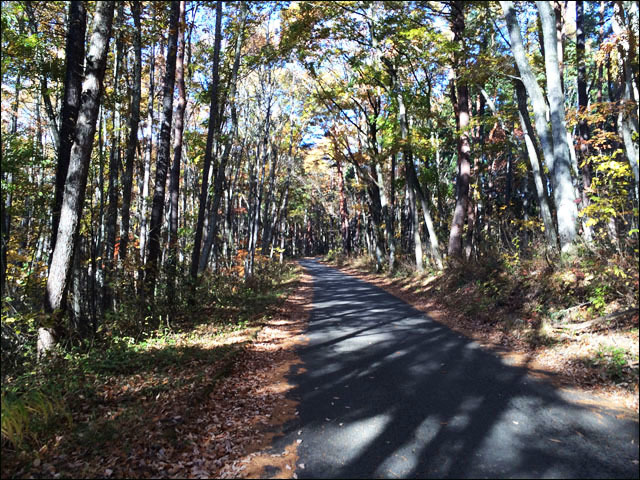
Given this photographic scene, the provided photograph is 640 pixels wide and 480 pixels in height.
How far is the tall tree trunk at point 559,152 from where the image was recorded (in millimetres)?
8016

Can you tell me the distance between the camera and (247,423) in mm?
4348

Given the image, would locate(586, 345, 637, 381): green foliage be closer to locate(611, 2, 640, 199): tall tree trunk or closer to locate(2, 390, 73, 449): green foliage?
locate(611, 2, 640, 199): tall tree trunk

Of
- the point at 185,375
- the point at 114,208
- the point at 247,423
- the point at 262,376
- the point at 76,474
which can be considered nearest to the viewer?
the point at 76,474

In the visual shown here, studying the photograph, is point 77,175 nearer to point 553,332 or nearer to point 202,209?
point 202,209

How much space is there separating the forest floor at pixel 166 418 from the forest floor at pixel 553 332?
3770 mm

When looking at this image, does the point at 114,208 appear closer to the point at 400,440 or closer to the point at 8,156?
the point at 8,156

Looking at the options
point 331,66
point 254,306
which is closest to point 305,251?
point 331,66

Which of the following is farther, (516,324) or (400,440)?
(516,324)

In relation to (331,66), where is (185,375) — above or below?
below

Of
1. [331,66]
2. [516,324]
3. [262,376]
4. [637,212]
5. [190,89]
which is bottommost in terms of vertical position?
[262,376]

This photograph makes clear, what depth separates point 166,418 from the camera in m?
4.19

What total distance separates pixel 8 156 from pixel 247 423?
7003mm

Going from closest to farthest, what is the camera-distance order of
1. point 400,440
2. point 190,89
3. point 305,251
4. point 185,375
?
point 400,440
point 185,375
point 190,89
point 305,251

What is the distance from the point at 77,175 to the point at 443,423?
19.8 feet
